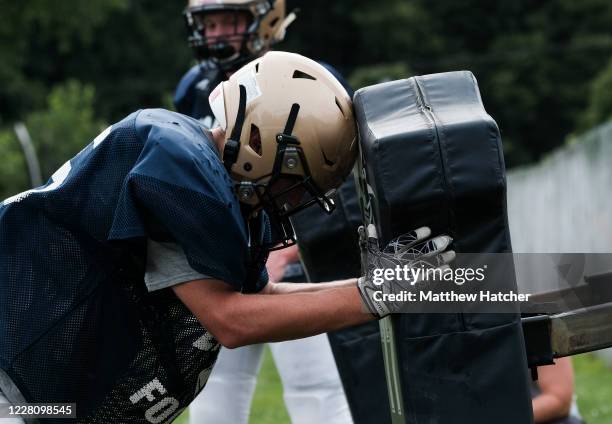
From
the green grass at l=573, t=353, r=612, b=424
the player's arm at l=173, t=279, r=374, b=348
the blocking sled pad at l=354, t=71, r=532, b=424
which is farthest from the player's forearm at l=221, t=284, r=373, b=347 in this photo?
the green grass at l=573, t=353, r=612, b=424

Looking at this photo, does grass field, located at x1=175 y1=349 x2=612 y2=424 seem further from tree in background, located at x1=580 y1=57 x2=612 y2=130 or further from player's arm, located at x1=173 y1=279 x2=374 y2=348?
tree in background, located at x1=580 y1=57 x2=612 y2=130

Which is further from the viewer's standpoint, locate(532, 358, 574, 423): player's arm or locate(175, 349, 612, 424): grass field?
locate(175, 349, 612, 424): grass field

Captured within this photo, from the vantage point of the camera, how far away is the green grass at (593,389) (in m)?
7.53

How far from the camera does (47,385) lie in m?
3.46

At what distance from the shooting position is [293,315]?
3.31 meters

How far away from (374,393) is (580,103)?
4497 cm

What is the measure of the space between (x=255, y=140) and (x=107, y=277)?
528mm

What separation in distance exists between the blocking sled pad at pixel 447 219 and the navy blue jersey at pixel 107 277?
0.41m

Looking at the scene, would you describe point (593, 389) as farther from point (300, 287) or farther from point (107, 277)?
point (107, 277)

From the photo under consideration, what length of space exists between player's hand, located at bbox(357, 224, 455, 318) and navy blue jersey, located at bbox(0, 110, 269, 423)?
0.33m

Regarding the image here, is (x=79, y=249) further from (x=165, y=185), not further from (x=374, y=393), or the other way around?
(x=374, y=393)

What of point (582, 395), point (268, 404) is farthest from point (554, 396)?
point (268, 404)

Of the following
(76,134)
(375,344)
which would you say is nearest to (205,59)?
(375,344)

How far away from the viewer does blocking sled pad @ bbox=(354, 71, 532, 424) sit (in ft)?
10.6
